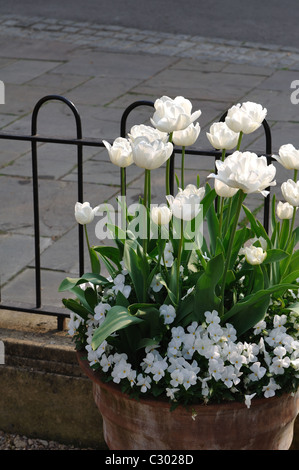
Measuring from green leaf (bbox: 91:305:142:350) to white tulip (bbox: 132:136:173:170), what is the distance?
435 mm

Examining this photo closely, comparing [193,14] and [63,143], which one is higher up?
[63,143]

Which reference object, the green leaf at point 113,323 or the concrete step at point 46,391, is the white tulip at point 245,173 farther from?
the concrete step at point 46,391

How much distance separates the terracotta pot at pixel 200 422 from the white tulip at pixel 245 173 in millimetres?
666

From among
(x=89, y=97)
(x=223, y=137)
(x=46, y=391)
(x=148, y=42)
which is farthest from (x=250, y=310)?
(x=148, y=42)

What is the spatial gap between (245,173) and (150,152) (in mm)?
273

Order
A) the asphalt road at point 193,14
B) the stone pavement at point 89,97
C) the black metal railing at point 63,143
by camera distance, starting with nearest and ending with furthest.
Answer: the black metal railing at point 63,143, the stone pavement at point 89,97, the asphalt road at point 193,14

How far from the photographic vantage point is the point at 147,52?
9.56m

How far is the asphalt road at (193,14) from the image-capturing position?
10.7m

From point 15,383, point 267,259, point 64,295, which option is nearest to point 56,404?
point 15,383

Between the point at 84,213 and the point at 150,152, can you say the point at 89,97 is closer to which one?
the point at 84,213

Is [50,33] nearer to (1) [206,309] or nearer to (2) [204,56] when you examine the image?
(2) [204,56]

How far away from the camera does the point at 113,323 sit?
2.20m

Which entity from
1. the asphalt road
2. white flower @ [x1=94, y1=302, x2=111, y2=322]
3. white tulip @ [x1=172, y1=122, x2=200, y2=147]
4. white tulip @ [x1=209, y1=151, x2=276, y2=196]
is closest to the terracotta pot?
white flower @ [x1=94, y1=302, x2=111, y2=322]

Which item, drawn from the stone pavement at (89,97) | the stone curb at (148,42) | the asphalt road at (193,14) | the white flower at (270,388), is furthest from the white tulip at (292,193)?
the asphalt road at (193,14)
